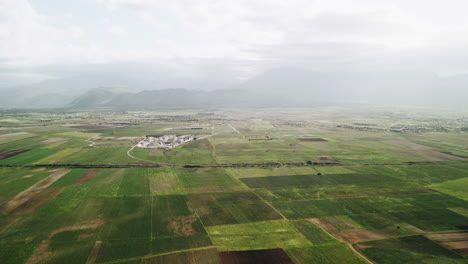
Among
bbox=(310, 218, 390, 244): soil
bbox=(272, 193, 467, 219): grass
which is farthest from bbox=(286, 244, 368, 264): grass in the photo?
bbox=(272, 193, 467, 219): grass

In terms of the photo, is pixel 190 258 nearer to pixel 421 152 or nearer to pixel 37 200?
pixel 37 200

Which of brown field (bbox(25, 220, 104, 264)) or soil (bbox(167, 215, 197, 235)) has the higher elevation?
brown field (bbox(25, 220, 104, 264))

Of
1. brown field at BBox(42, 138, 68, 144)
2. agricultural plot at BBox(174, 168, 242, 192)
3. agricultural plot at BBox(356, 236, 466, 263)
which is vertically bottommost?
agricultural plot at BBox(356, 236, 466, 263)

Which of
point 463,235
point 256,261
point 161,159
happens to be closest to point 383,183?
point 463,235

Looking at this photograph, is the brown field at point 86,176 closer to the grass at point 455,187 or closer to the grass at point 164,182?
the grass at point 164,182

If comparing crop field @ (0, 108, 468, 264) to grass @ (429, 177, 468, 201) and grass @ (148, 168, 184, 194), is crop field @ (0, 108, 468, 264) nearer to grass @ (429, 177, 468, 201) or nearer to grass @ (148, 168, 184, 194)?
grass @ (429, 177, 468, 201)

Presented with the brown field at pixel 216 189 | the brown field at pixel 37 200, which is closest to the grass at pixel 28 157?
the brown field at pixel 37 200

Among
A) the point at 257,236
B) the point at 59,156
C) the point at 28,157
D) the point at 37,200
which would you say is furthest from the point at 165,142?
the point at 257,236
